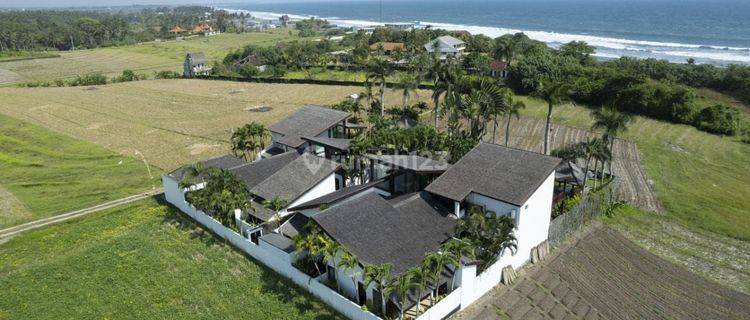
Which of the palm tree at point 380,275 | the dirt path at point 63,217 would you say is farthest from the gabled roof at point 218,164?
the palm tree at point 380,275

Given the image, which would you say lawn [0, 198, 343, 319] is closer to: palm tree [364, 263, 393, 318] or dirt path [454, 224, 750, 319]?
palm tree [364, 263, 393, 318]

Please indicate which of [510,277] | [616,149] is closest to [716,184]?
[616,149]

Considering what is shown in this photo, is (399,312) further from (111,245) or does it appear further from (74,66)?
(74,66)

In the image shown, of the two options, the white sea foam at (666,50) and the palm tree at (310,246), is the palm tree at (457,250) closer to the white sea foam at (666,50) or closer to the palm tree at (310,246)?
the palm tree at (310,246)

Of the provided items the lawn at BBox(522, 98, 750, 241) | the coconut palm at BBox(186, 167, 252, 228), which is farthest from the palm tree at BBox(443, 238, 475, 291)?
the lawn at BBox(522, 98, 750, 241)

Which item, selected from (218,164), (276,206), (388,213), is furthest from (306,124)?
(388,213)
